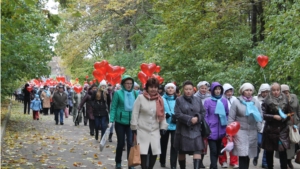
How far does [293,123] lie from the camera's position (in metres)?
9.92

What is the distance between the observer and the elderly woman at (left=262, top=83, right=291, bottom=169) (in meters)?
9.52

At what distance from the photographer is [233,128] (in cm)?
877

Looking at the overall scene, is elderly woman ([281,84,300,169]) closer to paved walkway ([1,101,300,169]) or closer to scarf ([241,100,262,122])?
paved walkway ([1,101,300,169])

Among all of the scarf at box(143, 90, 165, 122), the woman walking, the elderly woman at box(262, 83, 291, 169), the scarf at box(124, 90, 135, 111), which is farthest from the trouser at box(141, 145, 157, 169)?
the elderly woman at box(262, 83, 291, 169)

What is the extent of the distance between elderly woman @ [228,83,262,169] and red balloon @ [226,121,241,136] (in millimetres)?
129

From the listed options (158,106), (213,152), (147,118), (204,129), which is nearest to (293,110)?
(213,152)

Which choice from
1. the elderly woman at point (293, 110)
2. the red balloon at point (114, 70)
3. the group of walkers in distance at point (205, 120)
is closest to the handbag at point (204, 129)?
the group of walkers in distance at point (205, 120)

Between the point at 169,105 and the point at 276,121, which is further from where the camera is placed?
the point at 169,105

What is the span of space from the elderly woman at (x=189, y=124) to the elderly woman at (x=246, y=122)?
0.65 m

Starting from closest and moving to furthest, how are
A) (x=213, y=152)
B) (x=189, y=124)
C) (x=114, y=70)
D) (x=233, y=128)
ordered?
(x=189, y=124) → (x=233, y=128) → (x=213, y=152) → (x=114, y=70)

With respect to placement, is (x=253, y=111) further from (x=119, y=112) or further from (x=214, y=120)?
(x=119, y=112)

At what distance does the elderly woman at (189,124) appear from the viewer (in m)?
8.67

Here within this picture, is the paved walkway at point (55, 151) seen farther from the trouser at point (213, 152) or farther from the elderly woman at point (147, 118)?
the elderly woman at point (147, 118)

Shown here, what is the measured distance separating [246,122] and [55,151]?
6194mm
